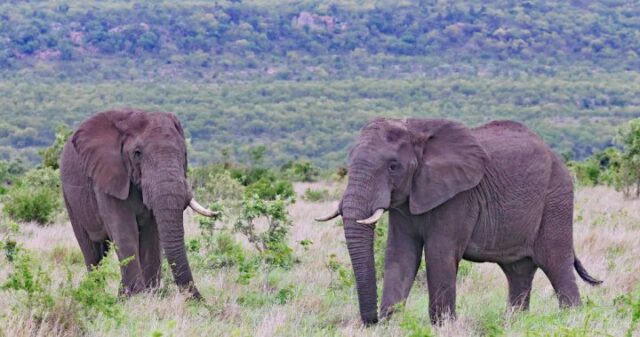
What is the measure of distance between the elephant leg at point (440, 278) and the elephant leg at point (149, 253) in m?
2.28

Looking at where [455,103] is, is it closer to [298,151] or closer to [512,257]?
[298,151]

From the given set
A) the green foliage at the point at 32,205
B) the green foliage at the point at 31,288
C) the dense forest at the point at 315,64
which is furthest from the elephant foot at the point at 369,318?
the dense forest at the point at 315,64

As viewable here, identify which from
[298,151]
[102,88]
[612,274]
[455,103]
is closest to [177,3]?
[102,88]

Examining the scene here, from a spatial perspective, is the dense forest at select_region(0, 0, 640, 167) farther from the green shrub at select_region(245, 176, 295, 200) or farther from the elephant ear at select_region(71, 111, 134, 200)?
the elephant ear at select_region(71, 111, 134, 200)

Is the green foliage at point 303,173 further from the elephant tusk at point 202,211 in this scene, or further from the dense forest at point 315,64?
the dense forest at point 315,64

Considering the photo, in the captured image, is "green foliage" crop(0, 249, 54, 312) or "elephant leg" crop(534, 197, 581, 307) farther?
"elephant leg" crop(534, 197, 581, 307)

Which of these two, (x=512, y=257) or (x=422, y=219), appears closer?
(x=422, y=219)

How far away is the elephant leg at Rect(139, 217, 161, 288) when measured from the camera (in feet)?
31.1

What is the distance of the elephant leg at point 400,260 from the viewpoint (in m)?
8.58

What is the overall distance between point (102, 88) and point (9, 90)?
24.0 feet

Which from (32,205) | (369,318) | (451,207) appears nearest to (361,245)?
(369,318)

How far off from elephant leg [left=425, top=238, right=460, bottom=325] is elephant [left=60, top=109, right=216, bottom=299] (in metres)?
1.67

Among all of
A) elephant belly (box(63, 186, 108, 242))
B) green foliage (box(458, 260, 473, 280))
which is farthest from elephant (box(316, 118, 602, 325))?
elephant belly (box(63, 186, 108, 242))

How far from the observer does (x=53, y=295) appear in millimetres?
7445
